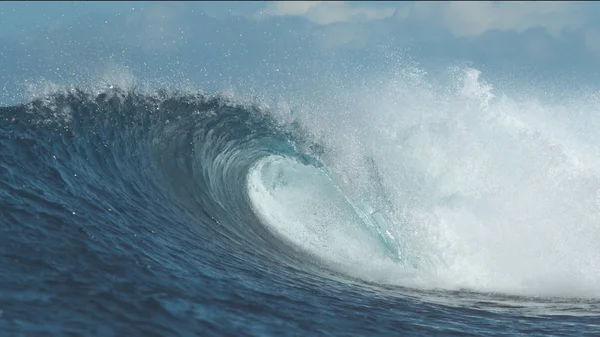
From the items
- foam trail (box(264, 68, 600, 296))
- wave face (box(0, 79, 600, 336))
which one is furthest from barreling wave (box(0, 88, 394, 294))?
foam trail (box(264, 68, 600, 296))

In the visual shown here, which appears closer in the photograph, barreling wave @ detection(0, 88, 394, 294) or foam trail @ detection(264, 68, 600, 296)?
barreling wave @ detection(0, 88, 394, 294)

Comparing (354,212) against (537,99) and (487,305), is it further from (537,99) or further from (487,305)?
(537,99)

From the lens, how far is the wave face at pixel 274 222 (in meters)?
9.81

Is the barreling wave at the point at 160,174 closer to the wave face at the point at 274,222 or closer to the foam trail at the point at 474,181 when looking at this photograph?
the wave face at the point at 274,222

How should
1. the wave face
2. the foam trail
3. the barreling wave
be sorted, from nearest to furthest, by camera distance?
1. the wave face
2. the barreling wave
3. the foam trail

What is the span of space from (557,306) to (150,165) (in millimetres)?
10595

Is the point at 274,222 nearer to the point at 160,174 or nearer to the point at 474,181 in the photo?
the point at 160,174

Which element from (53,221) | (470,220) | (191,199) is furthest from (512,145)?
(53,221)

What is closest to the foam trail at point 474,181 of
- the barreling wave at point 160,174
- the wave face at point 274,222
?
the wave face at point 274,222

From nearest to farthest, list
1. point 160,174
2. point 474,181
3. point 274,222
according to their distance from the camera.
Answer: point 160,174
point 474,181
point 274,222

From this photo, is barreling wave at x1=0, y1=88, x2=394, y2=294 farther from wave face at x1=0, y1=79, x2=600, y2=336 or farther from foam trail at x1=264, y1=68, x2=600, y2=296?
foam trail at x1=264, y1=68, x2=600, y2=296

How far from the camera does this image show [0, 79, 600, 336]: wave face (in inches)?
386

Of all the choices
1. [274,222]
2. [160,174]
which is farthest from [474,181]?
[160,174]

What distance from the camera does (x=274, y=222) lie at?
18.5 meters
